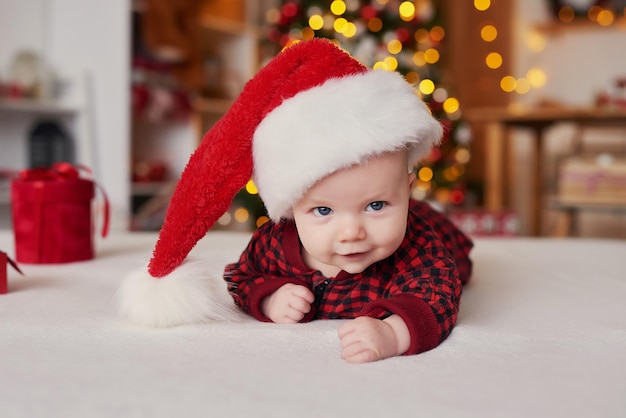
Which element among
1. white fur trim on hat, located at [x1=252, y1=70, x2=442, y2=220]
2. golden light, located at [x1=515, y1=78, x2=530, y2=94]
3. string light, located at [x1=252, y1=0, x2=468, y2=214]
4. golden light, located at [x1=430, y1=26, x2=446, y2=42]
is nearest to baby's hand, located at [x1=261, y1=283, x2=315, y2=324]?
white fur trim on hat, located at [x1=252, y1=70, x2=442, y2=220]

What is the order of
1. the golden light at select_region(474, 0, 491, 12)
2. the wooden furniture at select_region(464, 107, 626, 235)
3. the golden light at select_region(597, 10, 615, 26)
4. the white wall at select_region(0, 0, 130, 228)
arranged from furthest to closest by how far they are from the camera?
the golden light at select_region(474, 0, 491, 12)
the golden light at select_region(597, 10, 615, 26)
the wooden furniture at select_region(464, 107, 626, 235)
the white wall at select_region(0, 0, 130, 228)

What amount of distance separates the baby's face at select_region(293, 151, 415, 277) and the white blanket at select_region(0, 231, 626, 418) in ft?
0.31

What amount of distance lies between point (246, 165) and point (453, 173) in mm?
2753

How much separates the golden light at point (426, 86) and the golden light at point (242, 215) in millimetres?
1087

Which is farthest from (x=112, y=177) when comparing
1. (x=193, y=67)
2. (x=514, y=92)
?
(x=514, y=92)

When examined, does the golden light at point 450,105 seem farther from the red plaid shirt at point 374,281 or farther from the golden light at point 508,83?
the red plaid shirt at point 374,281

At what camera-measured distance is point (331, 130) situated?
0.67 meters

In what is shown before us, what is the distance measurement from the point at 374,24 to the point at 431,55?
1.17ft

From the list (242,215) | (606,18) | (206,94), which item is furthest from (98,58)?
(606,18)

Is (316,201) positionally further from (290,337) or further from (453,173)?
(453,173)

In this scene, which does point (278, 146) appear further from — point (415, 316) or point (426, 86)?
point (426, 86)

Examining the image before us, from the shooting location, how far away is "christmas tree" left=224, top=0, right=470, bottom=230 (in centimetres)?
318

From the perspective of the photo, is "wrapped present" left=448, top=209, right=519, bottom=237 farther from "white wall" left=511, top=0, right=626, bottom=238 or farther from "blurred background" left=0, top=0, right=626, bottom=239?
"white wall" left=511, top=0, right=626, bottom=238

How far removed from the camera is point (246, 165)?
73cm
